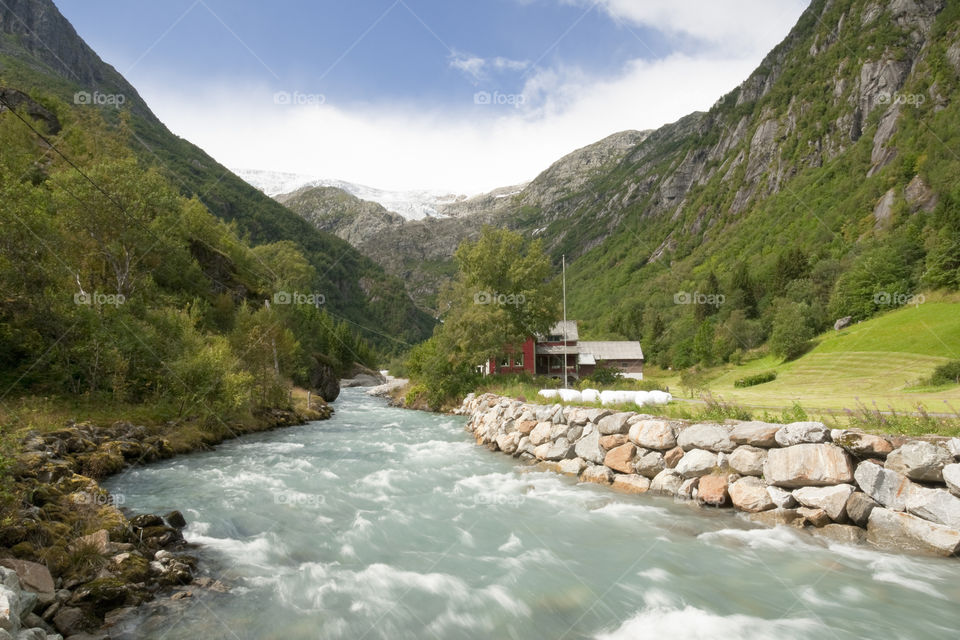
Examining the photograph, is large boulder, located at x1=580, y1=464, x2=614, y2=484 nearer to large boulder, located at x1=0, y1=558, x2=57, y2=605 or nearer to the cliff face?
large boulder, located at x1=0, y1=558, x2=57, y2=605

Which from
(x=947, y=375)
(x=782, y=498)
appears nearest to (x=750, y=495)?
(x=782, y=498)

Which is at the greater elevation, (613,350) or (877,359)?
(877,359)

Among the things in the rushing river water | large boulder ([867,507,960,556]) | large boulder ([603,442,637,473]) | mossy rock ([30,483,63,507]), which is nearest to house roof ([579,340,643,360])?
large boulder ([603,442,637,473])

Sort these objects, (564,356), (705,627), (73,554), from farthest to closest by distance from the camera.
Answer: (564,356), (73,554), (705,627)

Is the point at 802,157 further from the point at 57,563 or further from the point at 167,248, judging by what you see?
the point at 57,563

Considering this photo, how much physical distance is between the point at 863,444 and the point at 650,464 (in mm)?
5041

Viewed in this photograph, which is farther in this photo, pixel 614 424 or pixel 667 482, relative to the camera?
pixel 614 424

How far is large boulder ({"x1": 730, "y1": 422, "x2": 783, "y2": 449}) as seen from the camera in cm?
1069

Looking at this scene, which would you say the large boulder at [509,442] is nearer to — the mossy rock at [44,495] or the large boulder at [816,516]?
the large boulder at [816,516]

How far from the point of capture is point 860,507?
8.95m

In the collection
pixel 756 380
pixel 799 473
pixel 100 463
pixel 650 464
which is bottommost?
pixel 756 380

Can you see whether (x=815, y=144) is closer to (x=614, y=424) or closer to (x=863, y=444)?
(x=614, y=424)

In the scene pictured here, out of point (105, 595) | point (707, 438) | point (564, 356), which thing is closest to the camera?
point (105, 595)

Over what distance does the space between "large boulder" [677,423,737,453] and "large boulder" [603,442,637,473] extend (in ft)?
5.17
